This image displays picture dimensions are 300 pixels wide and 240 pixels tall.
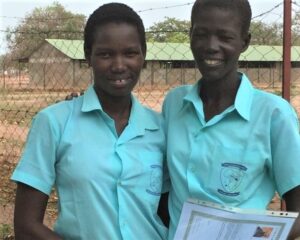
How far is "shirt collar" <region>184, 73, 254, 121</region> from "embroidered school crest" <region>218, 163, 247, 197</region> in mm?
154

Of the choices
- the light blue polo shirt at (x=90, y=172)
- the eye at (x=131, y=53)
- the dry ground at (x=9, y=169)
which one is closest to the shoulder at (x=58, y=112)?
the light blue polo shirt at (x=90, y=172)

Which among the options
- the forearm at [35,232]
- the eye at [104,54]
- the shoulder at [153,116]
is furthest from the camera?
the shoulder at [153,116]

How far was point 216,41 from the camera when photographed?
160cm

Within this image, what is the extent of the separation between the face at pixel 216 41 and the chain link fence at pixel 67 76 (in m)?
1.00

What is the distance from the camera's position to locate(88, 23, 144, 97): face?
1.58 meters

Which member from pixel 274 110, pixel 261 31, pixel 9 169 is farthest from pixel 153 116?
pixel 261 31

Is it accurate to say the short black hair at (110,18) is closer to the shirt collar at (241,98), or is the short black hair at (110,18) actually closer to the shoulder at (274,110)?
the shirt collar at (241,98)

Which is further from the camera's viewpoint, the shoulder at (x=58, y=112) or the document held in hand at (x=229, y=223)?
the shoulder at (x=58, y=112)

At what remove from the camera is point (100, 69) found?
1597 mm

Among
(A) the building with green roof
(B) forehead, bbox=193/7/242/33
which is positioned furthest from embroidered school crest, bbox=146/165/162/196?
(A) the building with green roof

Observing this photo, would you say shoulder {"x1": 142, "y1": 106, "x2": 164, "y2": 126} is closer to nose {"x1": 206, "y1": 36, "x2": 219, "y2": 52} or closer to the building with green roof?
nose {"x1": 206, "y1": 36, "x2": 219, "y2": 52}

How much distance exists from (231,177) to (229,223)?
0.18m

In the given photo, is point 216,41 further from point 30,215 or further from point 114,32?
point 30,215

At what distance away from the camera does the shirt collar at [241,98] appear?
1589mm
